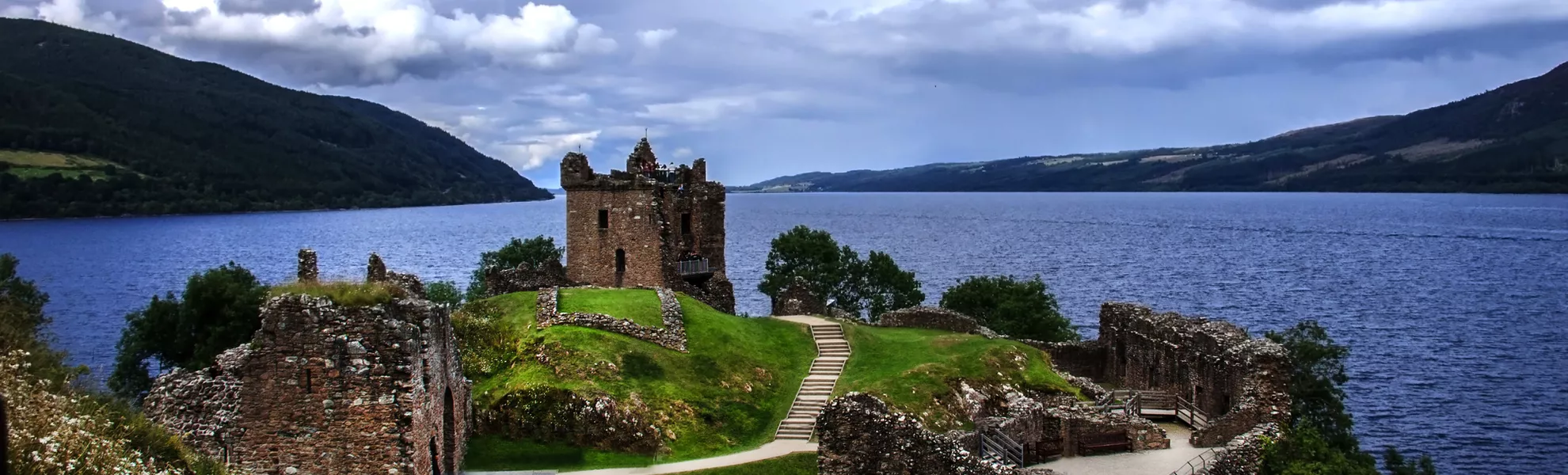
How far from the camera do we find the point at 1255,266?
110875 mm

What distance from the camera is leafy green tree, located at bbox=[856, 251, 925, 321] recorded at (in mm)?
66812

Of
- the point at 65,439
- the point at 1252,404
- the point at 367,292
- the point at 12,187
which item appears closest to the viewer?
the point at 65,439

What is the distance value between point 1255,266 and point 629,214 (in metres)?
88.8

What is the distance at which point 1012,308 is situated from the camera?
57.8 meters

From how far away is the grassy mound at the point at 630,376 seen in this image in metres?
26.7

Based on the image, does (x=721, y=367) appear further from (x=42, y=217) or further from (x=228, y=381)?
(x=42, y=217)

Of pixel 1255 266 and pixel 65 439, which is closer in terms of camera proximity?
pixel 65 439

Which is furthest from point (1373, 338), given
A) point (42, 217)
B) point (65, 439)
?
point (42, 217)

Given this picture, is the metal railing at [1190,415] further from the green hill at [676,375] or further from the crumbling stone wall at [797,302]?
the crumbling stone wall at [797,302]

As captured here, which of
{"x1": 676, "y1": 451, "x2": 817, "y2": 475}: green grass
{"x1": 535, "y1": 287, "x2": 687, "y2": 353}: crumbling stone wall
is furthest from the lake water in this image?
{"x1": 535, "y1": 287, "x2": 687, "y2": 353}: crumbling stone wall

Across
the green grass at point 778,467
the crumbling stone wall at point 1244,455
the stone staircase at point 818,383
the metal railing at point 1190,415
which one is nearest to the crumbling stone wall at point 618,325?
the stone staircase at point 818,383

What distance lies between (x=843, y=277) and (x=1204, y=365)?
36.2m

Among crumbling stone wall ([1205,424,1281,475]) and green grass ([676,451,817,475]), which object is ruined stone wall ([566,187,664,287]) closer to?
green grass ([676,451,817,475])

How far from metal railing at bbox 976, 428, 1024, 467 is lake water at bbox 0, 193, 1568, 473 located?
16.0 metres
